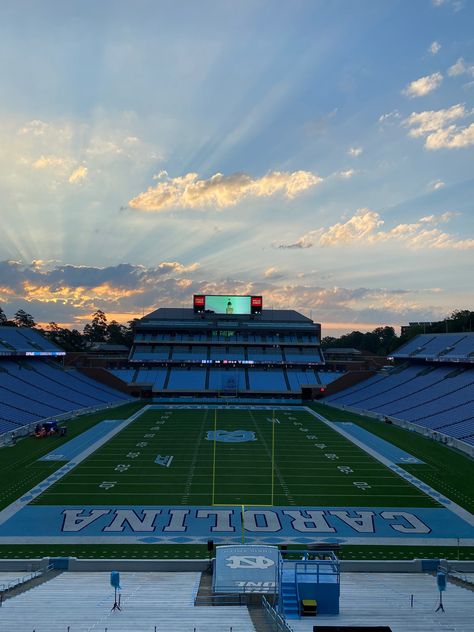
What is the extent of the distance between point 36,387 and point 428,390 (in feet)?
127

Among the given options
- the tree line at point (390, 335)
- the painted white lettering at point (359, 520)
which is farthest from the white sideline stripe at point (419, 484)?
the tree line at point (390, 335)

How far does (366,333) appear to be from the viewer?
146875 millimetres

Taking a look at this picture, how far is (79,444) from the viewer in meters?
32.9

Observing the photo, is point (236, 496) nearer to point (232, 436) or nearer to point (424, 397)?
point (232, 436)

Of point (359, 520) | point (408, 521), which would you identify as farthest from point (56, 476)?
point (408, 521)

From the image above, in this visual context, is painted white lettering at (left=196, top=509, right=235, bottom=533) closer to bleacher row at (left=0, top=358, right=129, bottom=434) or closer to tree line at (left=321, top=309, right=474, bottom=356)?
bleacher row at (left=0, top=358, right=129, bottom=434)

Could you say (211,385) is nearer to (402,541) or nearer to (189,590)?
(402,541)

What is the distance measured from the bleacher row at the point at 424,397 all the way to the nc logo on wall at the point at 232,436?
46.9 ft

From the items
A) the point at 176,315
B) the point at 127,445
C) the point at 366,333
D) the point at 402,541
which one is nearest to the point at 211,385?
the point at 176,315

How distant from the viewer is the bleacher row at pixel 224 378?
61.2 metres

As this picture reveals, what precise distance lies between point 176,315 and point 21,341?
24.3 meters

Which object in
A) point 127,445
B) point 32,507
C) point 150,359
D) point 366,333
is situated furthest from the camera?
point 366,333

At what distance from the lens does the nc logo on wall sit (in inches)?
1379

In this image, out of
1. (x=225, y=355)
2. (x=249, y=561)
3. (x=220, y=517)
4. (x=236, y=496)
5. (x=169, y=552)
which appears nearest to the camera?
(x=249, y=561)
